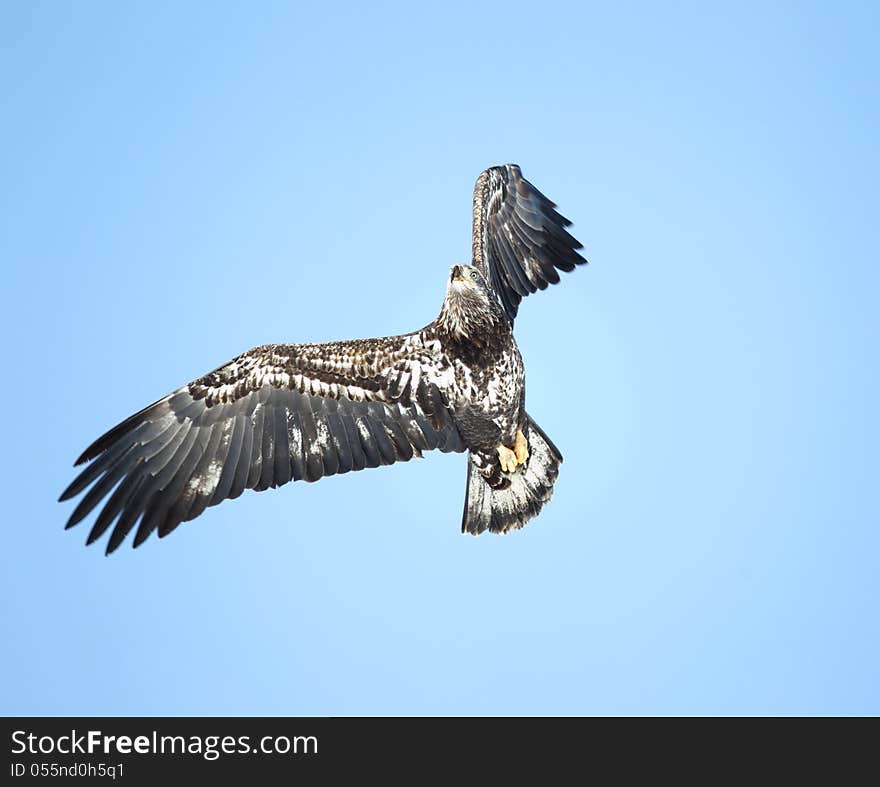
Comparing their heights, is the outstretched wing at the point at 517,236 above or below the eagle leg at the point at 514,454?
above

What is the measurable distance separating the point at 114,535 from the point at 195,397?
5.12 ft

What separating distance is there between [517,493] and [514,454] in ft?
1.59

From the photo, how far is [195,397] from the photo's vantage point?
1166 centimetres

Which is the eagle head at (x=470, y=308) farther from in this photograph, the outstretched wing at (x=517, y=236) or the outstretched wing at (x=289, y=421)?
the outstretched wing at (x=517, y=236)

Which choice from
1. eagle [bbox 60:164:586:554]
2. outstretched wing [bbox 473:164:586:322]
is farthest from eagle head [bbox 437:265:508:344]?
outstretched wing [bbox 473:164:586:322]

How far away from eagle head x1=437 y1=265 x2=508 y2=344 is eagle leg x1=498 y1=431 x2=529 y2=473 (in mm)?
1220

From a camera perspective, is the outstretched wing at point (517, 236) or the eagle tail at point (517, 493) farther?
the outstretched wing at point (517, 236)

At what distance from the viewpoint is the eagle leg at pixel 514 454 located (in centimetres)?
1176

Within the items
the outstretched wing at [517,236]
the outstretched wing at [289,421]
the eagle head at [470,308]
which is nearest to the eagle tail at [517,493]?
the outstretched wing at [289,421]

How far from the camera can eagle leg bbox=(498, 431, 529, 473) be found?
11.8 metres

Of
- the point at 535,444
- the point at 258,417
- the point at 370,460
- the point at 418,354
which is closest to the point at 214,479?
the point at 258,417

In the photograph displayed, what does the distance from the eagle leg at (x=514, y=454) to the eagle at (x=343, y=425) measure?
0.01m

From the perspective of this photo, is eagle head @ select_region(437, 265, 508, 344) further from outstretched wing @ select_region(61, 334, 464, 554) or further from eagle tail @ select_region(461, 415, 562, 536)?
eagle tail @ select_region(461, 415, 562, 536)

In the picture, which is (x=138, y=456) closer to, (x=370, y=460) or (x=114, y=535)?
(x=114, y=535)
